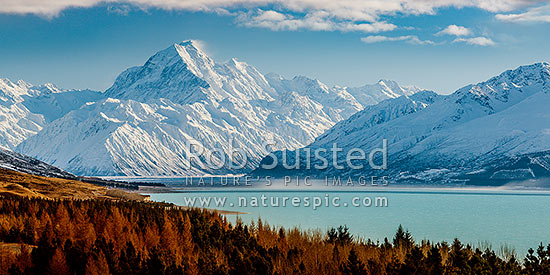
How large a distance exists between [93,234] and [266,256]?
13917mm

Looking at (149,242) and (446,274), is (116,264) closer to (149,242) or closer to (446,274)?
(149,242)

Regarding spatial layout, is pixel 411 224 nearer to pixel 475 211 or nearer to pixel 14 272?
pixel 475 211

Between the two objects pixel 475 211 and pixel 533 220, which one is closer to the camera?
pixel 533 220

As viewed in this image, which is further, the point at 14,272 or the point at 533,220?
the point at 533,220

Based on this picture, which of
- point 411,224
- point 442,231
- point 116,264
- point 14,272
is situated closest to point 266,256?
point 116,264

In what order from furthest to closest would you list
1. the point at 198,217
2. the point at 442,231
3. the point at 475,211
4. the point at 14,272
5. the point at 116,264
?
the point at 475,211, the point at 442,231, the point at 198,217, the point at 116,264, the point at 14,272

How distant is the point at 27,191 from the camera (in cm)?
9588

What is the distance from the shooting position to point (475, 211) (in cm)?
12988

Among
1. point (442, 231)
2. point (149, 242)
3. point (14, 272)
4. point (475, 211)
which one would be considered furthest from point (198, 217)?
point (475, 211)

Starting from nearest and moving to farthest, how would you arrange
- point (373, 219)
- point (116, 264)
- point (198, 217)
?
point (116, 264) → point (198, 217) → point (373, 219)

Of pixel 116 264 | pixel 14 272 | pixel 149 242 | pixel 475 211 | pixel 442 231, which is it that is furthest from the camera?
pixel 475 211

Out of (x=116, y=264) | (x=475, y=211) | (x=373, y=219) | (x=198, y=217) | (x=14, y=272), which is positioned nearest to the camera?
(x=14, y=272)

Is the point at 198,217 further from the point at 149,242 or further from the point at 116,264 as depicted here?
the point at 116,264

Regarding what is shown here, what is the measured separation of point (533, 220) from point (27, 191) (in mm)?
79845
